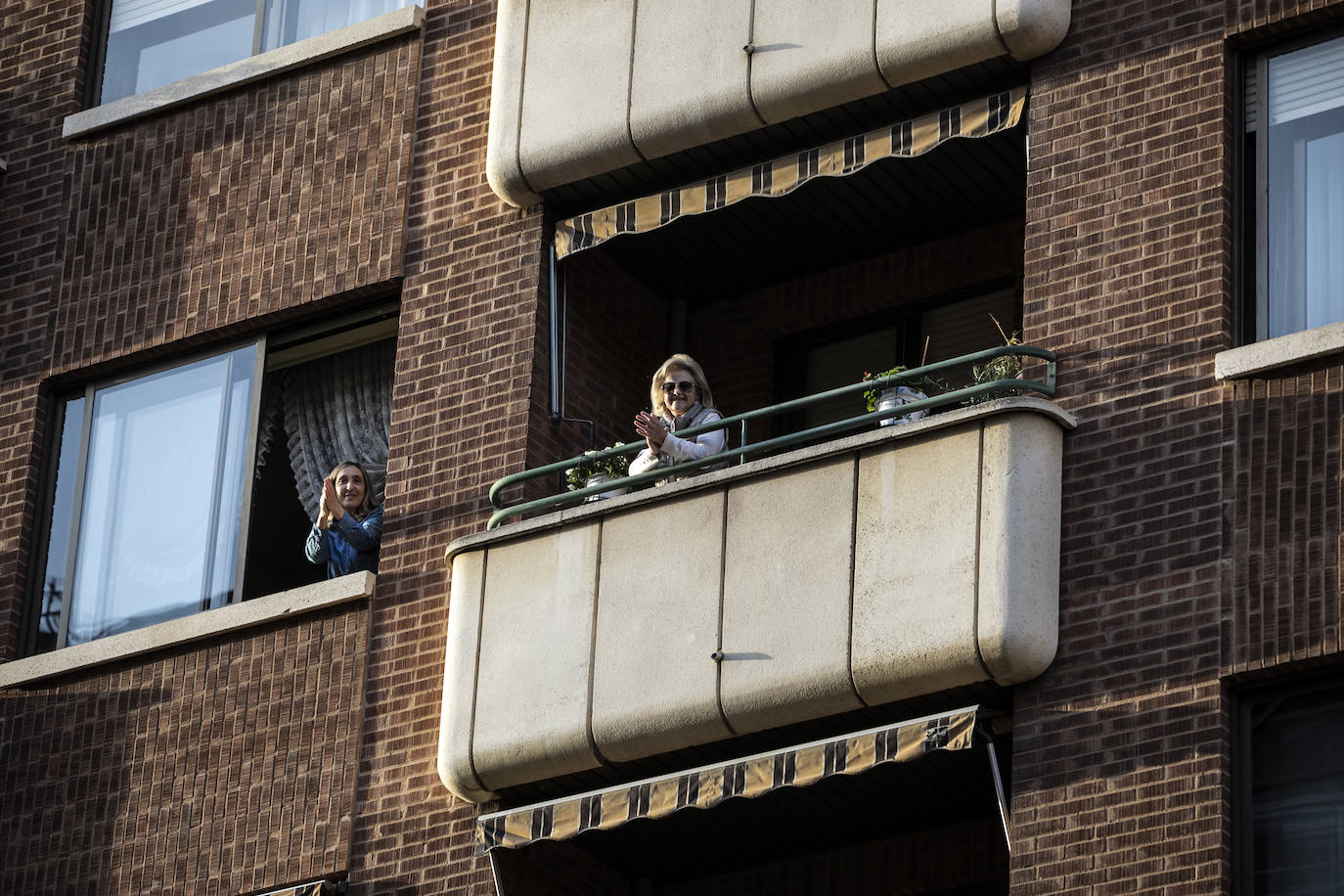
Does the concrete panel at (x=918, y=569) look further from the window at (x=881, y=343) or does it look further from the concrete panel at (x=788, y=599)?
the window at (x=881, y=343)

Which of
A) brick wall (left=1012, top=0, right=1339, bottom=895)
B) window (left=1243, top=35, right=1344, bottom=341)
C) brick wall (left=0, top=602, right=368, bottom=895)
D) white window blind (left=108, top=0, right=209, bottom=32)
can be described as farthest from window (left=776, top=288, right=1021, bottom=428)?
white window blind (left=108, top=0, right=209, bottom=32)

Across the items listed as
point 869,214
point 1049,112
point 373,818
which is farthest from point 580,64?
point 373,818

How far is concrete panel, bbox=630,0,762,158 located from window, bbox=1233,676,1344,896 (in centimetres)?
498

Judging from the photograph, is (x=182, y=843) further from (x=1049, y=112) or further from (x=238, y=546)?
(x=1049, y=112)

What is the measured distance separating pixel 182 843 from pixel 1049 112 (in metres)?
6.64

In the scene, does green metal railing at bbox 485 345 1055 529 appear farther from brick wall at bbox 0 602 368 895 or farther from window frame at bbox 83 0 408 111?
window frame at bbox 83 0 408 111

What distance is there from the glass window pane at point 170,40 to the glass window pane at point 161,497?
7.61 feet

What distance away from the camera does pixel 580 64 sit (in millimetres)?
18625

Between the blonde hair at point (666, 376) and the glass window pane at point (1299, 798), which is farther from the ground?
the blonde hair at point (666, 376)

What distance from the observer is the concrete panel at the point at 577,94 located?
18.3 m

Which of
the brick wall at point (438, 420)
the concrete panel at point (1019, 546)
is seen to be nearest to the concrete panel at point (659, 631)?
the brick wall at point (438, 420)

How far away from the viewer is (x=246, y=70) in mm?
20234

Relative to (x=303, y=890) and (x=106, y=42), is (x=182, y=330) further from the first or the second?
(x=303, y=890)

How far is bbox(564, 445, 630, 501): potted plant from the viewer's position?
17469 millimetres
